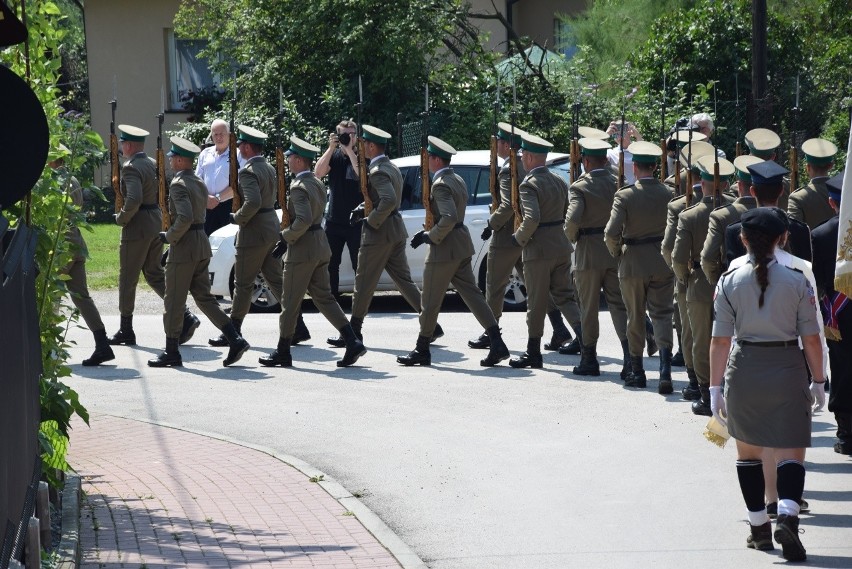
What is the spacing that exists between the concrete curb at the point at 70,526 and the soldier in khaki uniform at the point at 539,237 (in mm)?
5149

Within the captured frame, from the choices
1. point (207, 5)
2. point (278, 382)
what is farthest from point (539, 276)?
point (207, 5)

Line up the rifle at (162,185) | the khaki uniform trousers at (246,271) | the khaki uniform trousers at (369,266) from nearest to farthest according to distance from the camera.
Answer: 1. the rifle at (162,185)
2. the khaki uniform trousers at (369,266)
3. the khaki uniform trousers at (246,271)

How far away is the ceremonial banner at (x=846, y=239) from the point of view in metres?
5.94

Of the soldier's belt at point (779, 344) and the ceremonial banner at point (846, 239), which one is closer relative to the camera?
the ceremonial banner at point (846, 239)

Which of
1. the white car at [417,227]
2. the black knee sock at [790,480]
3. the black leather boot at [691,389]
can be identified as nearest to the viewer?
the black knee sock at [790,480]

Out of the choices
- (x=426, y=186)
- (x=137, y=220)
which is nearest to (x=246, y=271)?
(x=137, y=220)

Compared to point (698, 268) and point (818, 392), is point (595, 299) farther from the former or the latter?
point (818, 392)

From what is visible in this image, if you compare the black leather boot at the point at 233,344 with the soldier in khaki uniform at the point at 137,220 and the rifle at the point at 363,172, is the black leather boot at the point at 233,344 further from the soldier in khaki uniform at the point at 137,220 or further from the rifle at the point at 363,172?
the rifle at the point at 363,172

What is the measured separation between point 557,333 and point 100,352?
167 inches

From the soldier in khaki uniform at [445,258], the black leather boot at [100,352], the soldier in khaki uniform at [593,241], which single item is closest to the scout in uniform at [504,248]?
the soldier in khaki uniform at [445,258]

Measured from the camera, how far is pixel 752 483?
678 centimetres

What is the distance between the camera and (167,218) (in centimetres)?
1303

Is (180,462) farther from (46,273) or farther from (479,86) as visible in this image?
(479,86)

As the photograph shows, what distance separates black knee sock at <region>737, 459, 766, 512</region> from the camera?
6.75 m
